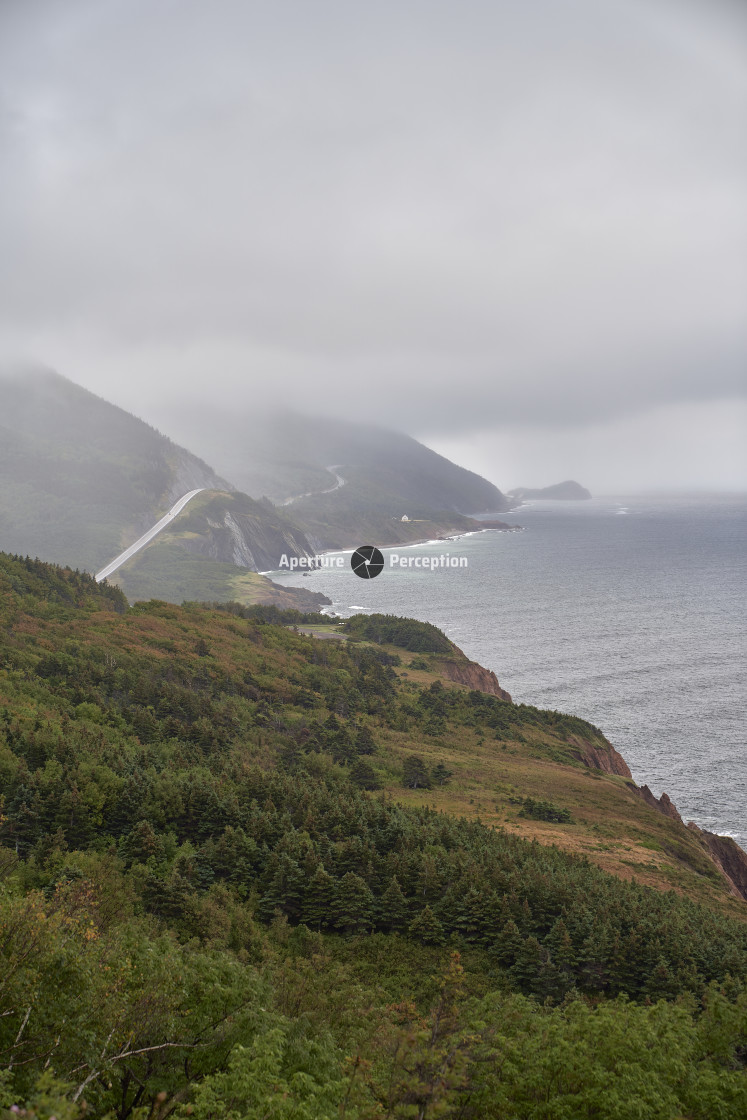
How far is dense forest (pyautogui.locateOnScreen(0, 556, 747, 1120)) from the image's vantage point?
13.6 meters

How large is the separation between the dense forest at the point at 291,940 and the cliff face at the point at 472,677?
1660 inches

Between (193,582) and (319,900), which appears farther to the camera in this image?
(193,582)

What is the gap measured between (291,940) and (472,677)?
244 feet

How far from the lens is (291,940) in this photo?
26.4 m

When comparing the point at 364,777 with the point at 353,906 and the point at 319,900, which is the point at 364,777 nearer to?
the point at 319,900

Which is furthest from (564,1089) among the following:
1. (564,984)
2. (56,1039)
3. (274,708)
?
(274,708)

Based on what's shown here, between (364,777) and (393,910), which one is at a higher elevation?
(393,910)

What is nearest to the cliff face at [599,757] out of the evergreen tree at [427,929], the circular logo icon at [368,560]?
the circular logo icon at [368,560]

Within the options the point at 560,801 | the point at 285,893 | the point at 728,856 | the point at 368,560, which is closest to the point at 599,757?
the point at 728,856

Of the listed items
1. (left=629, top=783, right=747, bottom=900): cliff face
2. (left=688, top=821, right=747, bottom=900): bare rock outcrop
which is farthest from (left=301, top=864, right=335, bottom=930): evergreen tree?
(left=688, top=821, right=747, bottom=900): bare rock outcrop

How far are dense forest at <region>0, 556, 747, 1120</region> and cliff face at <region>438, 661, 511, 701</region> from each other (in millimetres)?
42152

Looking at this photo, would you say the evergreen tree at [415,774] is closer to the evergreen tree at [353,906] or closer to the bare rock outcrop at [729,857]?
the bare rock outcrop at [729,857]

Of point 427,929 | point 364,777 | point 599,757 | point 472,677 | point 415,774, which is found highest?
point 427,929

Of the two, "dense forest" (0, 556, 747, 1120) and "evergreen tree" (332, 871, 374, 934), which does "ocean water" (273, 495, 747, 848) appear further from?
"evergreen tree" (332, 871, 374, 934)
